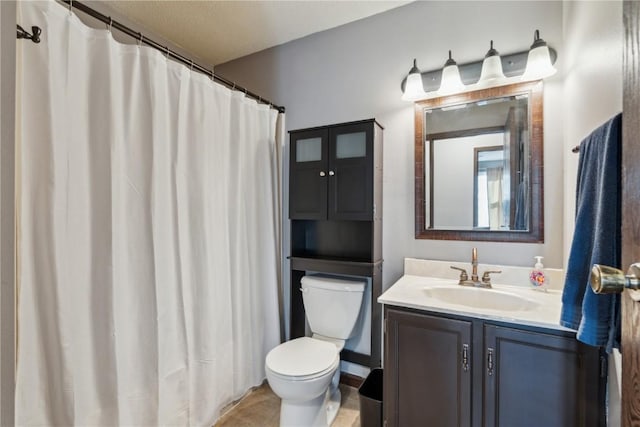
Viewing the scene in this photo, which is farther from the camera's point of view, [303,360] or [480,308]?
[303,360]

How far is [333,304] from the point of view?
1.84m

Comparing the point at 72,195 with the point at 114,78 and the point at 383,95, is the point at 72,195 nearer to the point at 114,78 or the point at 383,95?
Answer: the point at 114,78

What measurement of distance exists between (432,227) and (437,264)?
0.22 meters

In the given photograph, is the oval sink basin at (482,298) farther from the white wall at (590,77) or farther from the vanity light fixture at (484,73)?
the vanity light fixture at (484,73)

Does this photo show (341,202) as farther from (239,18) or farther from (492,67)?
(239,18)

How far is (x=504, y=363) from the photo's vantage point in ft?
3.71

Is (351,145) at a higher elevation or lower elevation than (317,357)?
higher

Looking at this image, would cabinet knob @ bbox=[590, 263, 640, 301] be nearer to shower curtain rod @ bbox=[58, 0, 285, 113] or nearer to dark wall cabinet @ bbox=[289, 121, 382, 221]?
dark wall cabinet @ bbox=[289, 121, 382, 221]

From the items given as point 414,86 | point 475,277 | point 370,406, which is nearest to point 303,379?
point 370,406

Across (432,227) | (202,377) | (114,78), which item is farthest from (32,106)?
(432,227)

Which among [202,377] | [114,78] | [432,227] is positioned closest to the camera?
[114,78]

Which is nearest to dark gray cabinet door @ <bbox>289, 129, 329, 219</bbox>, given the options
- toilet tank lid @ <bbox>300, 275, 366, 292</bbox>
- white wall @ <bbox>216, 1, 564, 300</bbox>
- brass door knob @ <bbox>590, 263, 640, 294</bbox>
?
white wall @ <bbox>216, 1, 564, 300</bbox>

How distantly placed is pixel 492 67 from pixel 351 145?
84cm

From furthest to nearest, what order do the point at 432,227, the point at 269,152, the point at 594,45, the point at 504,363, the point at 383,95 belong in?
the point at 269,152 < the point at 383,95 < the point at 432,227 < the point at 504,363 < the point at 594,45
